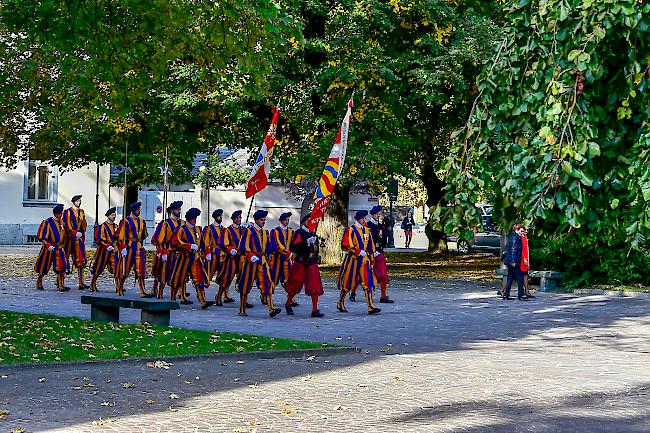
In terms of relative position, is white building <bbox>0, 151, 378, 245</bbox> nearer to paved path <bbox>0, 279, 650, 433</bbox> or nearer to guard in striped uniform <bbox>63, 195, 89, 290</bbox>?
guard in striped uniform <bbox>63, 195, 89, 290</bbox>

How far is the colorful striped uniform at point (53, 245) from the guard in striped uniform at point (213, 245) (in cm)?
397

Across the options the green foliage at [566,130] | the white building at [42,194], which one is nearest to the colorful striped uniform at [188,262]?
the green foliage at [566,130]

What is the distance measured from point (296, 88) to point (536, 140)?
22779 millimetres

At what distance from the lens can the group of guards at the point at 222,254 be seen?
20.2 meters

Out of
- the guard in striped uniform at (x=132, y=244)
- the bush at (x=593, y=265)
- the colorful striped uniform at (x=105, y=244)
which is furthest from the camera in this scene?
the bush at (x=593, y=265)

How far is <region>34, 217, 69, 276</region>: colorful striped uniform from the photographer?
24.8 meters

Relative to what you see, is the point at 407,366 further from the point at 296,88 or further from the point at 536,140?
the point at 296,88

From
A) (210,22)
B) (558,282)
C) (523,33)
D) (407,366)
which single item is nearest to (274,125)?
(210,22)

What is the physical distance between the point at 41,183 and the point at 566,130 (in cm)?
4401

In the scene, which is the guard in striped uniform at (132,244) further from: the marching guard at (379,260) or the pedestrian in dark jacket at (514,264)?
the pedestrian in dark jacket at (514,264)

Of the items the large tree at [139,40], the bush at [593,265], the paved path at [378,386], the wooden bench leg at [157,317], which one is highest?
the large tree at [139,40]

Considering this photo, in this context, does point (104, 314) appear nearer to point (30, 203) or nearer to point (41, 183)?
point (30, 203)

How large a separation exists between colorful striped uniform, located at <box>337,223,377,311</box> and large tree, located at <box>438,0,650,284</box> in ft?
39.6

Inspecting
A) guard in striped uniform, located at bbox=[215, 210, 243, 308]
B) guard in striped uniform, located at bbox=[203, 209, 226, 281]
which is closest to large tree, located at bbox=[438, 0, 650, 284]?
guard in striped uniform, located at bbox=[215, 210, 243, 308]
